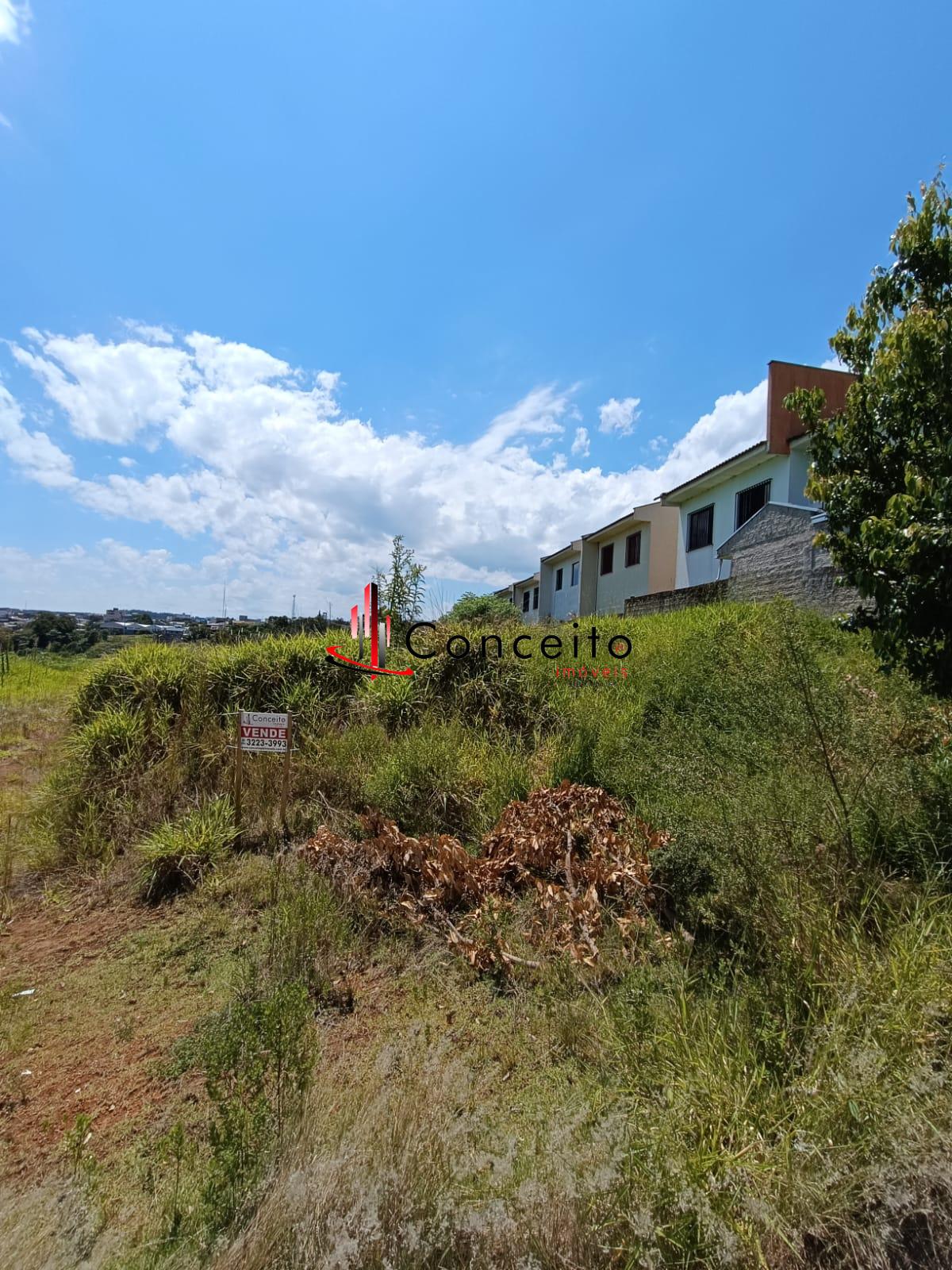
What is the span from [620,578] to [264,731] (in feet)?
55.2

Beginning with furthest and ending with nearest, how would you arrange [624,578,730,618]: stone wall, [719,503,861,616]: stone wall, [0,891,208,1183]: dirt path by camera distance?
[624,578,730,618]: stone wall, [719,503,861,616]: stone wall, [0,891,208,1183]: dirt path

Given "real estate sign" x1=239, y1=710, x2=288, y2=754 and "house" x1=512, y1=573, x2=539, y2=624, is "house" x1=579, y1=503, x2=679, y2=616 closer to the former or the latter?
"house" x1=512, y1=573, x2=539, y2=624

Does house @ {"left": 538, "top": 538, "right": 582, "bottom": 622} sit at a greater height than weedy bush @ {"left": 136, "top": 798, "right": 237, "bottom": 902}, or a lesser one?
greater

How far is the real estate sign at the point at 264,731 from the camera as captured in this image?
4.08 meters

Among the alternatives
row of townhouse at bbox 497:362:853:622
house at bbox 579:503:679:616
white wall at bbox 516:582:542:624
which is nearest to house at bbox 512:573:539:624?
white wall at bbox 516:582:542:624

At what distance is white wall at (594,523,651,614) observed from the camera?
17.7 metres

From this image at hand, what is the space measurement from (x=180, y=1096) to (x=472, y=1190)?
1.35m

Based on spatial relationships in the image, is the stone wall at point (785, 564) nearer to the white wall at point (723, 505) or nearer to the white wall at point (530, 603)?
the white wall at point (723, 505)

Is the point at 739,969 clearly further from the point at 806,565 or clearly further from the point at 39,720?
the point at 39,720

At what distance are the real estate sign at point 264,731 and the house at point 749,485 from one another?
928 cm

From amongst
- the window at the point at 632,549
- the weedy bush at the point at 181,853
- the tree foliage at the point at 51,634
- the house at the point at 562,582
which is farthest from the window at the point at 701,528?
the tree foliage at the point at 51,634

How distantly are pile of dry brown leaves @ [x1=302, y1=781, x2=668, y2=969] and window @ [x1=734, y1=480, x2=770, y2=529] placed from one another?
11.0 meters

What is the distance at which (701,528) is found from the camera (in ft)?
48.6

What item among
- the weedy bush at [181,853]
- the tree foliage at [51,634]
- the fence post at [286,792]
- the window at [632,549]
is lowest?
the weedy bush at [181,853]
